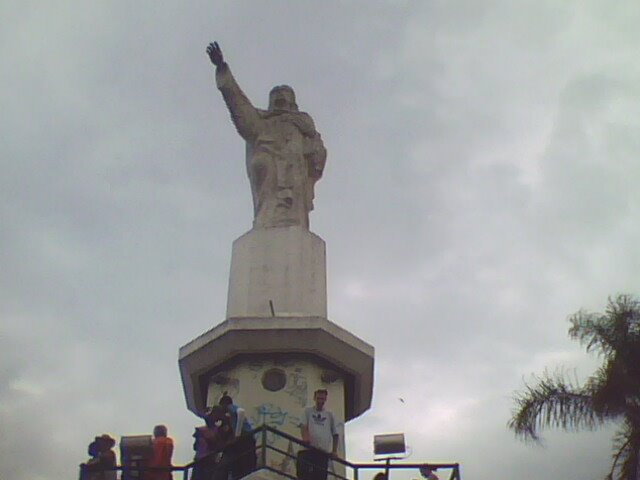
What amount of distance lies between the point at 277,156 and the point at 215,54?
236 cm

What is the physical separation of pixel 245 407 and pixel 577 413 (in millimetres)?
7011

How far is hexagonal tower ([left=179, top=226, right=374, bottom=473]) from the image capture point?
15812 mm

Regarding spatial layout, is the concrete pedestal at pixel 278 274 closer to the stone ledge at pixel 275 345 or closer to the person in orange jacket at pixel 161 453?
the stone ledge at pixel 275 345

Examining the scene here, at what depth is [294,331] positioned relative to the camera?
15.9 m

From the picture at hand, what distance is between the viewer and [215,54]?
748 inches

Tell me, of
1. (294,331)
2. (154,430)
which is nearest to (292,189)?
(294,331)

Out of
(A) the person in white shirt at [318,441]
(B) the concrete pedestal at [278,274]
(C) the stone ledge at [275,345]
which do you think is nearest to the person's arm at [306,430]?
(A) the person in white shirt at [318,441]

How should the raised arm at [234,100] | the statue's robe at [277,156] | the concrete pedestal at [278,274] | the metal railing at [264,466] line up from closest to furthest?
the metal railing at [264,466]
the concrete pedestal at [278,274]
the statue's robe at [277,156]
the raised arm at [234,100]

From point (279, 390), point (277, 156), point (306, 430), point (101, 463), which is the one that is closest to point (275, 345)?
point (279, 390)

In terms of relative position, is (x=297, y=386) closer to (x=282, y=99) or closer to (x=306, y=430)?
(x=306, y=430)

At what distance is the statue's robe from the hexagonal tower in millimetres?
646

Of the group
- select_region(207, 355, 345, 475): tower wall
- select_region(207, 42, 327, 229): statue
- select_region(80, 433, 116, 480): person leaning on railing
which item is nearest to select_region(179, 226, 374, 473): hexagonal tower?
select_region(207, 355, 345, 475): tower wall

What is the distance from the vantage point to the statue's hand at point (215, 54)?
19.0 metres

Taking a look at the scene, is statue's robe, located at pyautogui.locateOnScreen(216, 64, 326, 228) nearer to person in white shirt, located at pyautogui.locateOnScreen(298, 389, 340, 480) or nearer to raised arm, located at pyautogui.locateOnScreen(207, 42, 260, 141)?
raised arm, located at pyautogui.locateOnScreen(207, 42, 260, 141)
